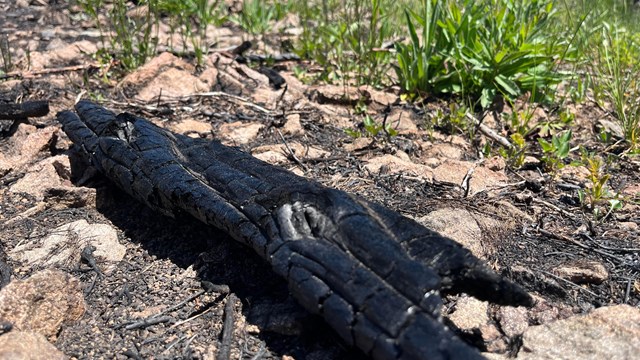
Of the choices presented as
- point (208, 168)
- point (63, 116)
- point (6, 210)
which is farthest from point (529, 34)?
point (6, 210)

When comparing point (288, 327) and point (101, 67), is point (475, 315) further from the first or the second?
point (101, 67)

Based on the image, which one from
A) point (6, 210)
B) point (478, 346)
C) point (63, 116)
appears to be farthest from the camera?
point (63, 116)

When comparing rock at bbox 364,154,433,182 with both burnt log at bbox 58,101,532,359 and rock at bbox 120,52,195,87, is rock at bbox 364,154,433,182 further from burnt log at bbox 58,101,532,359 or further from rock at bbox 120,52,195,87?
rock at bbox 120,52,195,87

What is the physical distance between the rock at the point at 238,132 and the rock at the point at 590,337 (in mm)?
1980

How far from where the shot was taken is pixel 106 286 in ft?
7.73

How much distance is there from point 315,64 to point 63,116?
2079 millimetres

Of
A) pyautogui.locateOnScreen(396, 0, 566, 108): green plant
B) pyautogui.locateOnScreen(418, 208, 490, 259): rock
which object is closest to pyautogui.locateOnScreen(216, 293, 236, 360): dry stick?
pyautogui.locateOnScreen(418, 208, 490, 259): rock

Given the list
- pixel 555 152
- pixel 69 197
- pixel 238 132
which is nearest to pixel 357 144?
pixel 238 132

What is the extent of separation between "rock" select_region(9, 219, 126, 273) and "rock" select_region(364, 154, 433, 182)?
122cm

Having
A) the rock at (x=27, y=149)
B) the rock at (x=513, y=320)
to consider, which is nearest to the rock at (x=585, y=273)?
the rock at (x=513, y=320)

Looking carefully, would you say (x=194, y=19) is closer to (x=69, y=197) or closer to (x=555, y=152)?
(x=69, y=197)

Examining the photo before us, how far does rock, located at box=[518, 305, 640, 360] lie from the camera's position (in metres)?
1.87

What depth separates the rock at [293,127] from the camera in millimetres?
3652

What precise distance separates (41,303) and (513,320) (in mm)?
1469
